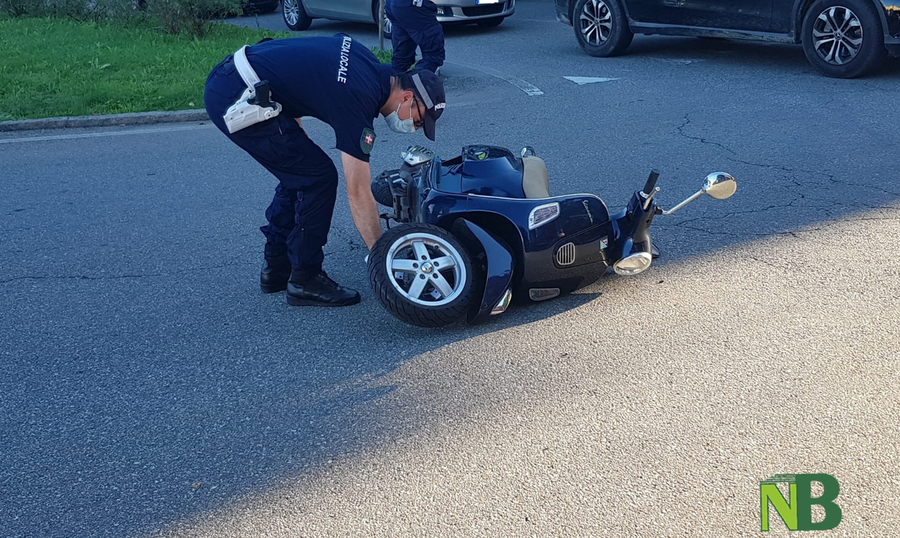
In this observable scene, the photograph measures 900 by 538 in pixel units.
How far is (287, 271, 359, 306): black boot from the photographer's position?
4.71 meters

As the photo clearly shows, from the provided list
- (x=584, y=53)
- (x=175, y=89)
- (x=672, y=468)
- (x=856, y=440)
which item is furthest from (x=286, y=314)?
(x=584, y=53)

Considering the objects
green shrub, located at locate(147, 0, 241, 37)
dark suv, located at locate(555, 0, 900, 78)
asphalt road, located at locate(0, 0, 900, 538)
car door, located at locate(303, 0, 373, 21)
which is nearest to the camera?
asphalt road, located at locate(0, 0, 900, 538)

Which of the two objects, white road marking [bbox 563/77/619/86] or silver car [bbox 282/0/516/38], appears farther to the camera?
silver car [bbox 282/0/516/38]

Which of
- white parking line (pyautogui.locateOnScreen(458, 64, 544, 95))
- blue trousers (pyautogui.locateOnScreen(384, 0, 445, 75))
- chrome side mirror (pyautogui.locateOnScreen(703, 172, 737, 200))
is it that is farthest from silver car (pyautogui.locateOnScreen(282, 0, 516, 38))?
chrome side mirror (pyautogui.locateOnScreen(703, 172, 737, 200))

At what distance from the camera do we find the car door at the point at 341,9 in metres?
14.1

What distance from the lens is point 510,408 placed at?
363 centimetres

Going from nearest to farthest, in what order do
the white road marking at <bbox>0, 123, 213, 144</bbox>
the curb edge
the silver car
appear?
the white road marking at <bbox>0, 123, 213, 144</bbox>, the curb edge, the silver car

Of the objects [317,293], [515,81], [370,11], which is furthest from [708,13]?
[317,293]

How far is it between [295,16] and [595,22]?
6.22 m

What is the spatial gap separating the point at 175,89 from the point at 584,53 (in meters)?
4.71

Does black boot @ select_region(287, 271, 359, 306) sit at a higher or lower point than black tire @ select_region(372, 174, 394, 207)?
lower

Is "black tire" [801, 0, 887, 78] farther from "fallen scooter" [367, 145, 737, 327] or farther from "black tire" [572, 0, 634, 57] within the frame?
"fallen scooter" [367, 145, 737, 327]

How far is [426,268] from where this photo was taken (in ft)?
13.8

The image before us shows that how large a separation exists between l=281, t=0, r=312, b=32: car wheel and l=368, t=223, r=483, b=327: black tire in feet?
39.1
